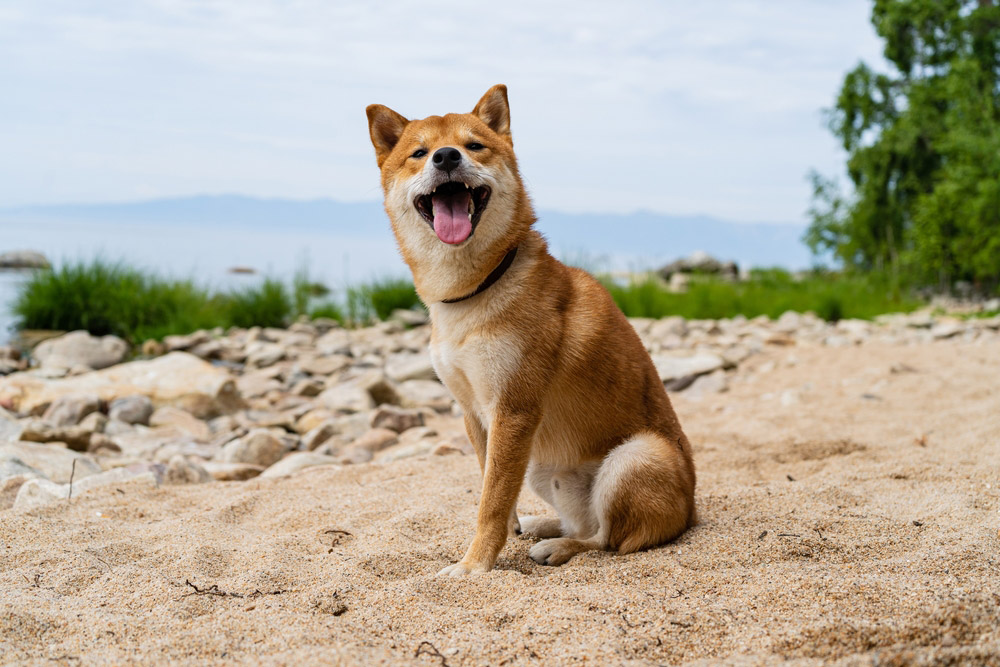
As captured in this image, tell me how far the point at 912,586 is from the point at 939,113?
2127 cm

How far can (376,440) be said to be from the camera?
5.84 metres

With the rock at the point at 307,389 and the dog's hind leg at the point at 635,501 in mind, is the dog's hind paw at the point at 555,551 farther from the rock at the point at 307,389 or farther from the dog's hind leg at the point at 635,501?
the rock at the point at 307,389

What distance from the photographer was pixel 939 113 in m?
20.0

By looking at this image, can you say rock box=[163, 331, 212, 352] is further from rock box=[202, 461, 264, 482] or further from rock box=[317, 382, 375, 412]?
rock box=[202, 461, 264, 482]

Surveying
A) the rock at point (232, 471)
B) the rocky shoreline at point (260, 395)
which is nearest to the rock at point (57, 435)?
the rocky shoreline at point (260, 395)

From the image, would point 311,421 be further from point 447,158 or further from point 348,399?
point 447,158

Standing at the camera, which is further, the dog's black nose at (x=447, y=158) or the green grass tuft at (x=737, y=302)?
the green grass tuft at (x=737, y=302)

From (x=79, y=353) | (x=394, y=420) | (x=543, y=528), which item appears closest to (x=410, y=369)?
(x=394, y=420)

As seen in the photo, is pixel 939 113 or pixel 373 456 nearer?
pixel 373 456

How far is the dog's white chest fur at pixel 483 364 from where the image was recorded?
3045 mm

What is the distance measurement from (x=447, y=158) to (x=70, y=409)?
5466 millimetres

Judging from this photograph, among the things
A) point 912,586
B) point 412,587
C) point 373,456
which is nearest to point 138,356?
point 373,456

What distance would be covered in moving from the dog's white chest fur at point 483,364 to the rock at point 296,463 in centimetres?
214

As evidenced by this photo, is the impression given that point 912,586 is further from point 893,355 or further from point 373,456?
point 893,355
